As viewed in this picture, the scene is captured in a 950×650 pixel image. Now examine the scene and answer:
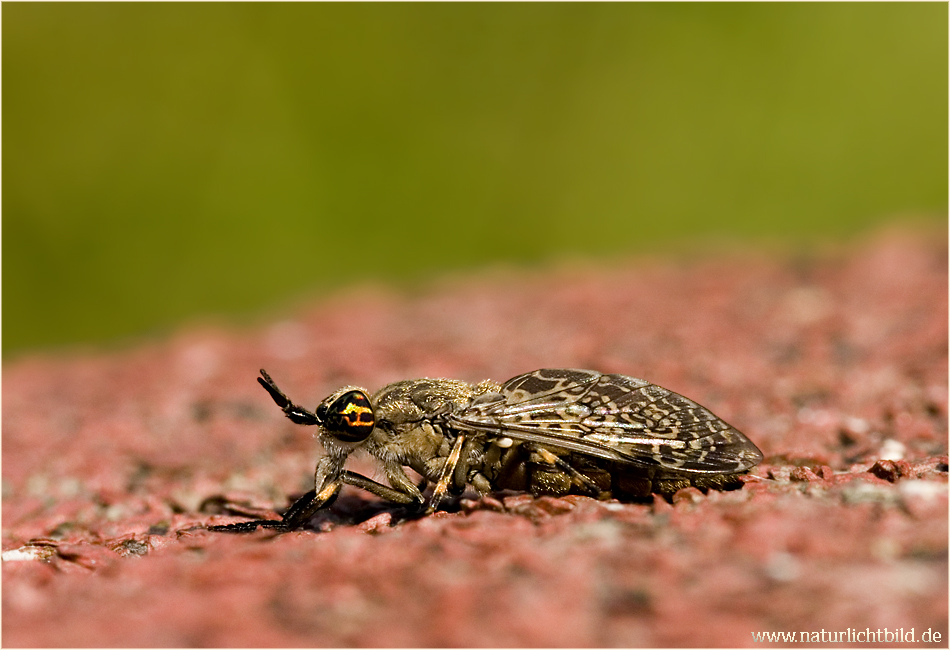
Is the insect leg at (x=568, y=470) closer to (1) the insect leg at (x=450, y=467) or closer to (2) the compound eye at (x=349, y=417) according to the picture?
(1) the insect leg at (x=450, y=467)

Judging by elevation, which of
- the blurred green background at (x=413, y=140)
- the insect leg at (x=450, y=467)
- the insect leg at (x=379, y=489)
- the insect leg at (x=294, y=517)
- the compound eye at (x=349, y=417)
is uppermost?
the blurred green background at (x=413, y=140)

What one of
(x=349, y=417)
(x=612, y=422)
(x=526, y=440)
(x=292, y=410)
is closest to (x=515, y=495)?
(x=526, y=440)

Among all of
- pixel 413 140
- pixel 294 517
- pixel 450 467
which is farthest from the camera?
pixel 413 140

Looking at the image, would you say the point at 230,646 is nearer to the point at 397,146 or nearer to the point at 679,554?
the point at 679,554

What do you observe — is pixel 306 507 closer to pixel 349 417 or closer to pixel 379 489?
pixel 379 489

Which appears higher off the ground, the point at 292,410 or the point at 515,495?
the point at 292,410

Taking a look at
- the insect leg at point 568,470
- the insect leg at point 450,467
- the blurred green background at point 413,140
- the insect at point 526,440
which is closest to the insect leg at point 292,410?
the insect at point 526,440
